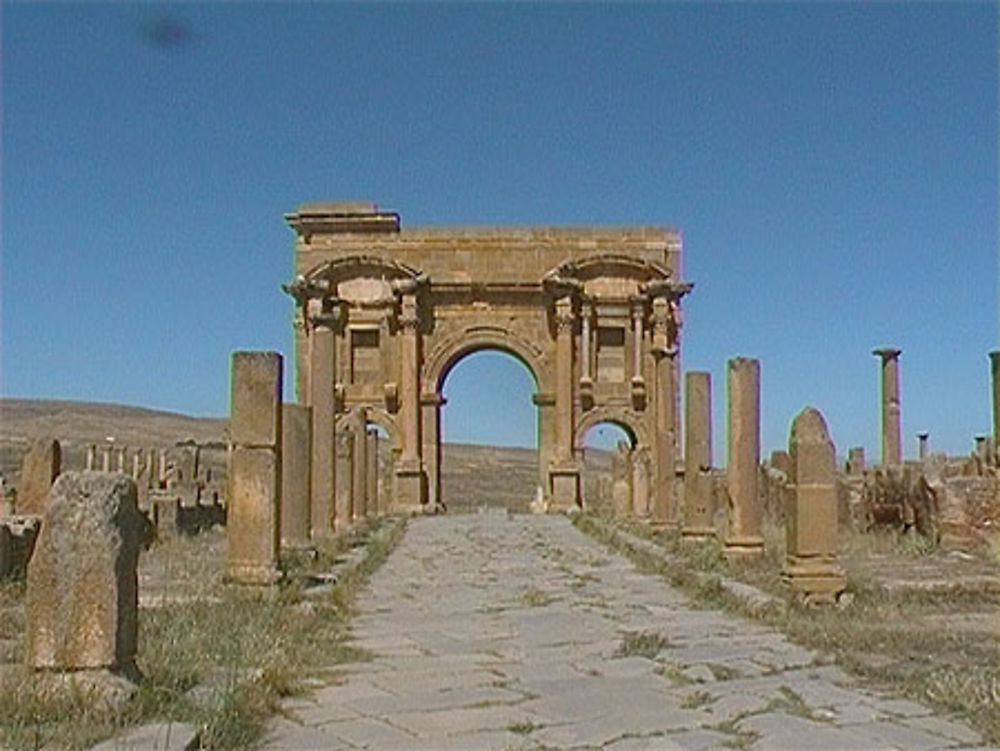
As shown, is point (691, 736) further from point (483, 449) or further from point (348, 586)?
point (483, 449)

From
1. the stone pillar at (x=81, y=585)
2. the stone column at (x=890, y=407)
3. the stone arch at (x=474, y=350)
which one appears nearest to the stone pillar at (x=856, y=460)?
the stone column at (x=890, y=407)

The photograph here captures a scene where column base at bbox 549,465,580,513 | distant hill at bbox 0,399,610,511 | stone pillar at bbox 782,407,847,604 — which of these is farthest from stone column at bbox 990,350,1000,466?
distant hill at bbox 0,399,610,511

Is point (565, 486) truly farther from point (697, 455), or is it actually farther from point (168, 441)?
point (168, 441)

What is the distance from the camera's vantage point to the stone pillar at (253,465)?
1046cm

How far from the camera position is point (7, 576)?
11.0 metres

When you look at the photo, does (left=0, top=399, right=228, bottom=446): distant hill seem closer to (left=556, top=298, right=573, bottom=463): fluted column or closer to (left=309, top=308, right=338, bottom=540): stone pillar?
(left=556, top=298, right=573, bottom=463): fluted column

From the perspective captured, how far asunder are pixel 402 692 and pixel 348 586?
511 cm

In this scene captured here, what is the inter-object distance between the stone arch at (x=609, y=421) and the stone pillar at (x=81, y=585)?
2843 cm

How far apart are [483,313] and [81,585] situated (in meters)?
29.5

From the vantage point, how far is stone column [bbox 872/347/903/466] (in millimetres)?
28250

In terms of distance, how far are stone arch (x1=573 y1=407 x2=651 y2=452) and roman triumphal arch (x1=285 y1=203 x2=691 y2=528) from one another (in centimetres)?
4

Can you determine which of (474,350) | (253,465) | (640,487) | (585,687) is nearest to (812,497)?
(585,687)

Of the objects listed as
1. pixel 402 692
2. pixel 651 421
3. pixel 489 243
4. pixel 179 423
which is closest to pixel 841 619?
pixel 402 692

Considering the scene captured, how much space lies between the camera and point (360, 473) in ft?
76.5
